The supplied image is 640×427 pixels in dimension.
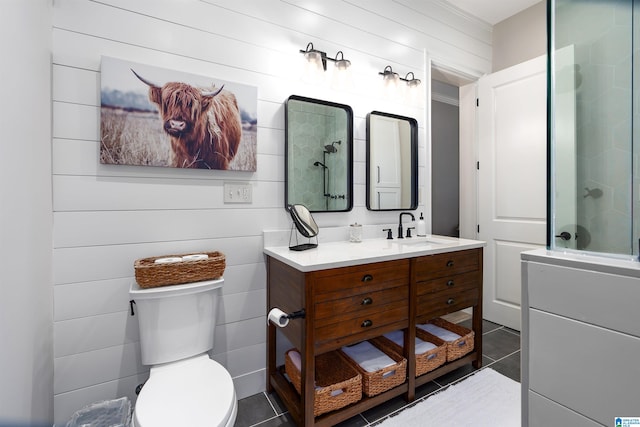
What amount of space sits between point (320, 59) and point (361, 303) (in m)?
1.58

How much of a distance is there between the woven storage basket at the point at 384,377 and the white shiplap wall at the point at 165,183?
2.15ft

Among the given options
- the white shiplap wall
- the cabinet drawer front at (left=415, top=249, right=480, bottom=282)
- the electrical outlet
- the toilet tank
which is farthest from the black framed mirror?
the toilet tank

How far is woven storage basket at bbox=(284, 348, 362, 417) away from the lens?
1.47 m

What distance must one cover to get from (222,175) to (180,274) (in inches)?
24.1

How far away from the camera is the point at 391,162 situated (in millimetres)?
2371

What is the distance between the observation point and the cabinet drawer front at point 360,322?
1437 mm

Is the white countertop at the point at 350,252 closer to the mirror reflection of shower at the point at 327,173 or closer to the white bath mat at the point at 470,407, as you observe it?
the mirror reflection of shower at the point at 327,173

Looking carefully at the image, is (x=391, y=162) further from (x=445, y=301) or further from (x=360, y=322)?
(x=360, y=322)

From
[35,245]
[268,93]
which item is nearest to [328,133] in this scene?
[268,93]

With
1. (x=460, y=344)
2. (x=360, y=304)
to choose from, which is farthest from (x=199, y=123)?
(x=460, y=344)

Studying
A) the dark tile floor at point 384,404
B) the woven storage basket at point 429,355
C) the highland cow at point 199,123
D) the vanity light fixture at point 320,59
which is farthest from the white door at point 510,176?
the highland cow at point 199,123

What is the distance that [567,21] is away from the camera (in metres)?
1.08

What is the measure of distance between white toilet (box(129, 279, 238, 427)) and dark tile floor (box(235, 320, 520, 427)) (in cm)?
52

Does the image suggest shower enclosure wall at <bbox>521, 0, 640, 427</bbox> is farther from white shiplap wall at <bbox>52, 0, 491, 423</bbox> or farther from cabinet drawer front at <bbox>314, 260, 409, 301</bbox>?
white shiplap wall at <bbox>52, 0, 491, 423</bbox>
